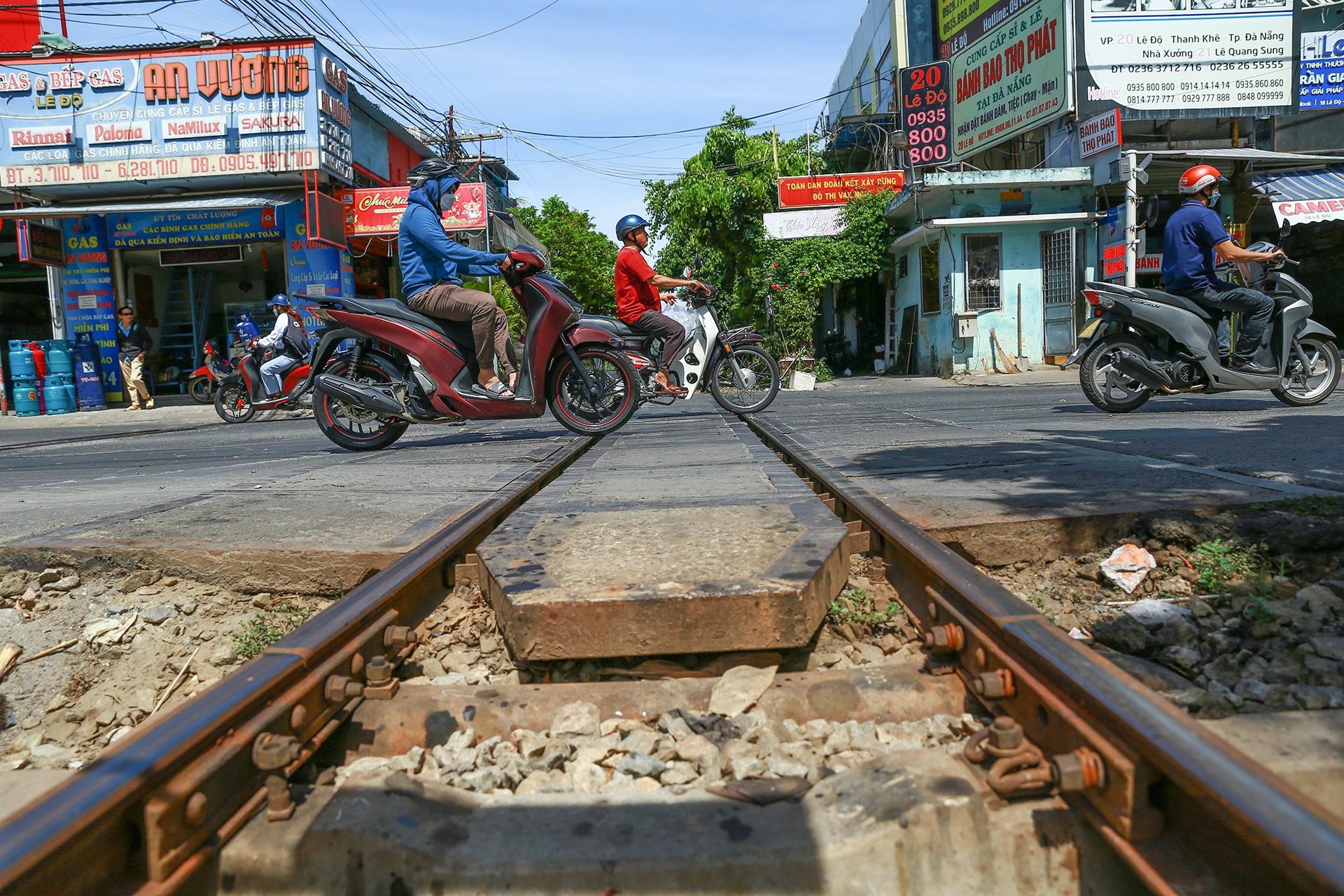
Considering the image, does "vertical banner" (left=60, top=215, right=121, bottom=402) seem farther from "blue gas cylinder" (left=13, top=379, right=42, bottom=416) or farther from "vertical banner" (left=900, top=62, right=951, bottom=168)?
"vertical banner" (left=900, top=62, right=951, bottom=168)

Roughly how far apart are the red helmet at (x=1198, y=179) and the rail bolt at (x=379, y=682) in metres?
7.59

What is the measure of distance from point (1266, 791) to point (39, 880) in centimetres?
Answer: 152

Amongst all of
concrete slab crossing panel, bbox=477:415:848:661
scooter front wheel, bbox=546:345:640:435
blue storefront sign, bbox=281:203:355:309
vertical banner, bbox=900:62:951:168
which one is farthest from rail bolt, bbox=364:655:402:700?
vertical banner, bbox=900:62:951:168

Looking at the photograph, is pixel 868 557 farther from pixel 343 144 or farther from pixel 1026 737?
pixel 343 144

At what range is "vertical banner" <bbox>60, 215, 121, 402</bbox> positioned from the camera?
57.7ft

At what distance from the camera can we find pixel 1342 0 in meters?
18.2

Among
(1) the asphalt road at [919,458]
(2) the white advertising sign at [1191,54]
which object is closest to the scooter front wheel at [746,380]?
(1) the asphalt road at [919,458]

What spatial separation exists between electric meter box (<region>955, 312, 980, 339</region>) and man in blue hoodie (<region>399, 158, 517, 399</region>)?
14328 millimetres

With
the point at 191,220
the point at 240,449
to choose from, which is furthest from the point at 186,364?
the point at 240,449

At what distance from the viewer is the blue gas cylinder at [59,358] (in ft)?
54.2

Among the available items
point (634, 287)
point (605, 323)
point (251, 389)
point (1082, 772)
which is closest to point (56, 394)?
point (251, 389)

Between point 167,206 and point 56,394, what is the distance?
3.87m

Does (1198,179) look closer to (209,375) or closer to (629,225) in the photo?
(629,225)

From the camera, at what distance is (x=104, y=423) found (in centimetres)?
1412
